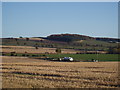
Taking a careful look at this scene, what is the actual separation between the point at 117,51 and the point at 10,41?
4767cm

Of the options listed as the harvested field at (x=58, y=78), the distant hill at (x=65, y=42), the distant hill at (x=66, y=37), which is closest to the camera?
the harvested field at (x=58, y=78)

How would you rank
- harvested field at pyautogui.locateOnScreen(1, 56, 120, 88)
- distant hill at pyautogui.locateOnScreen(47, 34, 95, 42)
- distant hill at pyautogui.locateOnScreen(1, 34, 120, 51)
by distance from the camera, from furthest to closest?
distant hill at pyautogui.locateOnScreen(47, 34, 95, 42)
distant hill at pyautogui.locateOnScreen(1, 34, 120, 51)
harvested field at pyautogui.locateOnScreen(1, 56, 120, 88)

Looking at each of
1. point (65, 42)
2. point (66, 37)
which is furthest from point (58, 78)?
point (66, 37)

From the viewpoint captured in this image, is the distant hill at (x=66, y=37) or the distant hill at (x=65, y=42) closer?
the distant hill at (x=65, y=42)

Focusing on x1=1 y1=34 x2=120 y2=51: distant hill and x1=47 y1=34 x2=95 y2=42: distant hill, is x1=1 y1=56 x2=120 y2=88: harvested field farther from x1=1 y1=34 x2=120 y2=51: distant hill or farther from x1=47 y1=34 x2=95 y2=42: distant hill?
x1=47 y1=34 x2=95 y2=42: distant hill

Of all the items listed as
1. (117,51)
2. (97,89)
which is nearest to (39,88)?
(97,89)

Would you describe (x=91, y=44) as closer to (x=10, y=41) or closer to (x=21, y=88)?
(x=10, y=41)

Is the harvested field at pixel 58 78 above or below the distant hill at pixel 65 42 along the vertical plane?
below

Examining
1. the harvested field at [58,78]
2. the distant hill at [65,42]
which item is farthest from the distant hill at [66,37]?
the harvested field at [58,78]

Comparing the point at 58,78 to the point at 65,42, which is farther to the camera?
the point at 65,42

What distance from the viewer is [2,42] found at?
105188mm

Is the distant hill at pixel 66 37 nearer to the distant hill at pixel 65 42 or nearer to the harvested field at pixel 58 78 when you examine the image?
the distant hill at pixel 65 42

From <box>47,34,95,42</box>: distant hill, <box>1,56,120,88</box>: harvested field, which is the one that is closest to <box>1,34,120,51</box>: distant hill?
<box>47,34,95,42</box>: distant hill

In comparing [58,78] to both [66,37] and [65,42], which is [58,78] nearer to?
[65,42]
